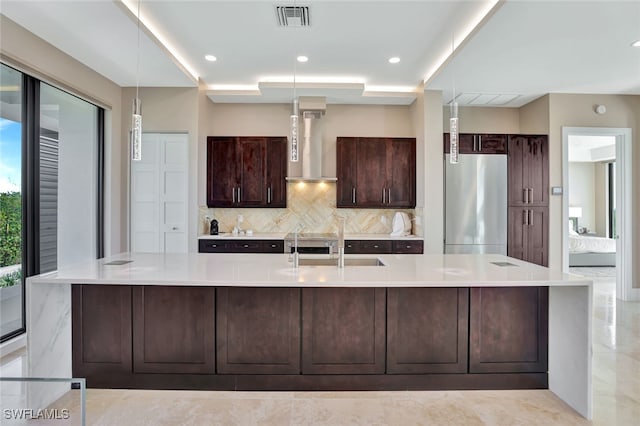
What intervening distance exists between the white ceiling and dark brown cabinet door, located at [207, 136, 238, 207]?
68cm

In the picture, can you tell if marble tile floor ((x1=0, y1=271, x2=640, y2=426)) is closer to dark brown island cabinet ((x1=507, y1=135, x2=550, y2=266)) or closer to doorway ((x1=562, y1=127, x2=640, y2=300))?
dark brown island cabinet ((x1=507, y1=135, x2=550, y2=266))

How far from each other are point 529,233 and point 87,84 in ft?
18.9

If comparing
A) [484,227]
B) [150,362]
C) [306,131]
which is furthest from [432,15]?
[150,362]

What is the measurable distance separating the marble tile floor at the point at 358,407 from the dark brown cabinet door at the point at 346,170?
120 inches

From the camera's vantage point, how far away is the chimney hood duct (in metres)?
5.08

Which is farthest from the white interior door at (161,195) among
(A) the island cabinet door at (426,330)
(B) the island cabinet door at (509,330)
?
(B) the island cabinet door at (509,330)

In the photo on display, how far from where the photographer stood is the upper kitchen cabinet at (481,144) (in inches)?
195

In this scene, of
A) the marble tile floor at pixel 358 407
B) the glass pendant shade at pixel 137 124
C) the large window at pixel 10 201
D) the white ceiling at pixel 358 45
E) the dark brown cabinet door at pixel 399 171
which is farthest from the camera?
the dark brown cabinet door at pixel 399 171

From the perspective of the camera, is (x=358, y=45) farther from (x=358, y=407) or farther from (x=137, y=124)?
(x=358, y=407)

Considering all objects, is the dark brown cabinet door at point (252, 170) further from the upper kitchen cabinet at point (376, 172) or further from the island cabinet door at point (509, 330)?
the island cabinet door at point (509, 330)

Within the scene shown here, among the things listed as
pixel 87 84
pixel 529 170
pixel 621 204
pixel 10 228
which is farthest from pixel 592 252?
pixel 10 228

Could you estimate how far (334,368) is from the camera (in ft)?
8.45

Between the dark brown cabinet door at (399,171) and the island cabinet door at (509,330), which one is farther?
the dark brown cabinet door at (399,171)

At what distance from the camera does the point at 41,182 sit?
359 centimetres
